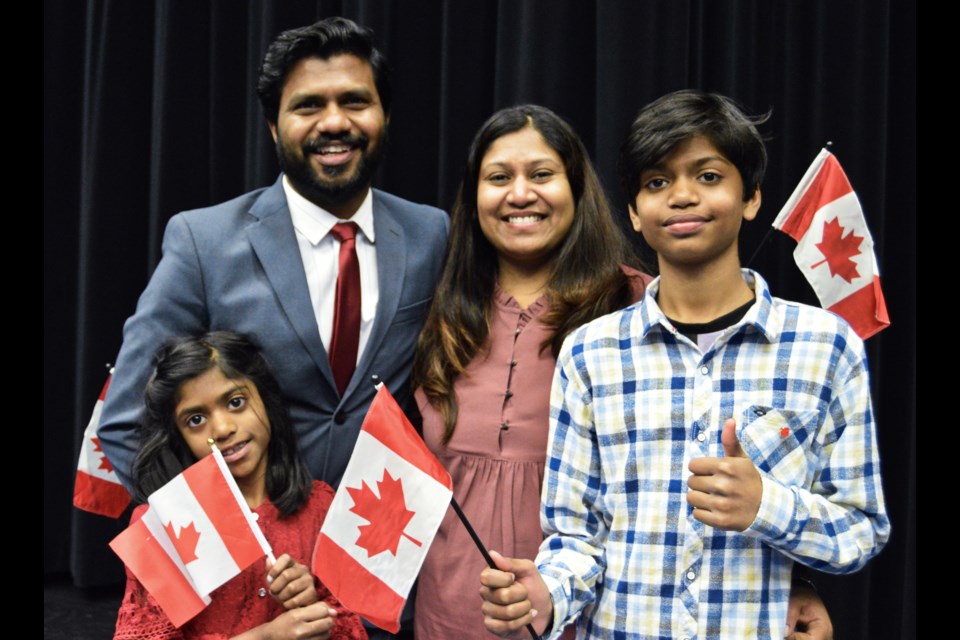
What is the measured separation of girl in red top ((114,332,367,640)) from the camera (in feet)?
6.21

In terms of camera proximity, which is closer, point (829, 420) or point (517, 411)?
point (829, 420)

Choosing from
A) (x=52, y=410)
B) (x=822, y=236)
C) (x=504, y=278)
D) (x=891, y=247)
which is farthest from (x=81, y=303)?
(x=891, y=247)

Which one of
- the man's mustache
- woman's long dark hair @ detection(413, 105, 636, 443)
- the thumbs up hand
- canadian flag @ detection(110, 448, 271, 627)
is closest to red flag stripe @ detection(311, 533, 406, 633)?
canadian flag @ detection(110, 448, 271, 627)

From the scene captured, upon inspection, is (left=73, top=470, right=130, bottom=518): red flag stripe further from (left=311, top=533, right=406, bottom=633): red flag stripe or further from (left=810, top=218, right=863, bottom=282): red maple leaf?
(left=810, top=218, right=863, bottom=282): red maple leaf

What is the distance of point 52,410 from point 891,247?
2952 millimetres

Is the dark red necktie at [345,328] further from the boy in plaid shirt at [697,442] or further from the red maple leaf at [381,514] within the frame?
the boy in plaid shirt at [697,442]

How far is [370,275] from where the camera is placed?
88.8 inches

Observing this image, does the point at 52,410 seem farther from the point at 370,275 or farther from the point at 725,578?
the point at 725,578

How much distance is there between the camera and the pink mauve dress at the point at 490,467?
75.3 inches

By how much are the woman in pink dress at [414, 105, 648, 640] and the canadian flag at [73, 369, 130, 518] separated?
4.23 ft

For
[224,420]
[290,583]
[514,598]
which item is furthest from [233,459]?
[514,598]

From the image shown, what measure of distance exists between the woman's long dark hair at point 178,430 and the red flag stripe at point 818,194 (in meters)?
1.36

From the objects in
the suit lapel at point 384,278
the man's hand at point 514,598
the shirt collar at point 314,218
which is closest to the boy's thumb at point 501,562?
the man's hand at point 514,598

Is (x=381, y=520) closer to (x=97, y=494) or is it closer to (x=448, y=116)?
(x=97, y=494)
